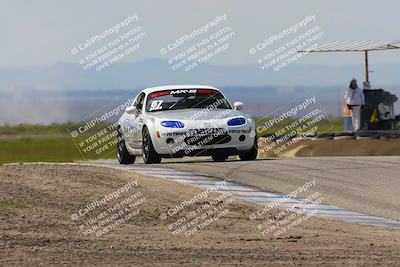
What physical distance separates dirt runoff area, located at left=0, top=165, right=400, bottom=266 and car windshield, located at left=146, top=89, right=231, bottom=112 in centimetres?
372

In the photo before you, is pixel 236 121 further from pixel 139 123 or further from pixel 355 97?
pixel 355 97

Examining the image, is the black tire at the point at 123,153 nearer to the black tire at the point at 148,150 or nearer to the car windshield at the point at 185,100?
the car windshield at the point at 185,100

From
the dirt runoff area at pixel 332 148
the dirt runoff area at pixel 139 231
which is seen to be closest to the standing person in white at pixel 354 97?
the dirt runoff area at pixel 332 148

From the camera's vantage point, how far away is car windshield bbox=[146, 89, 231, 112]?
2156 centimetres

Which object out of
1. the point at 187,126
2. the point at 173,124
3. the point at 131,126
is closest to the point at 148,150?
the point at 173,124

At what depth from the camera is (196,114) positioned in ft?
68.4

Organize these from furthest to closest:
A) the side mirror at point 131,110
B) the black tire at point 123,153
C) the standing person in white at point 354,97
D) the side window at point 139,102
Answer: the standing person in white at point 354,97, the black tire at point 123,153, the side window at point 139,102, the side mirror at point 131,110

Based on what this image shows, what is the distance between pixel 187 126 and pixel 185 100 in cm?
129

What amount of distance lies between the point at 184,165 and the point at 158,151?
45.2 inches

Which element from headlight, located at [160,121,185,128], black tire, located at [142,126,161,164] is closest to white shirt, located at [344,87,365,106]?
black tire, located at [142,126,161,164]

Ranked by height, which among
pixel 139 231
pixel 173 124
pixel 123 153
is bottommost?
pixel 123 153

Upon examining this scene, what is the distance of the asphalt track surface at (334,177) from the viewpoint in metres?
16.6

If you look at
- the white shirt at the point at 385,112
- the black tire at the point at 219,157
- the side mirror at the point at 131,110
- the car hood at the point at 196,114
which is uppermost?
the side mirror at the point at 131,110

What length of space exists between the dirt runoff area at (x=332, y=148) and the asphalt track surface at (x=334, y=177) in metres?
5.61
